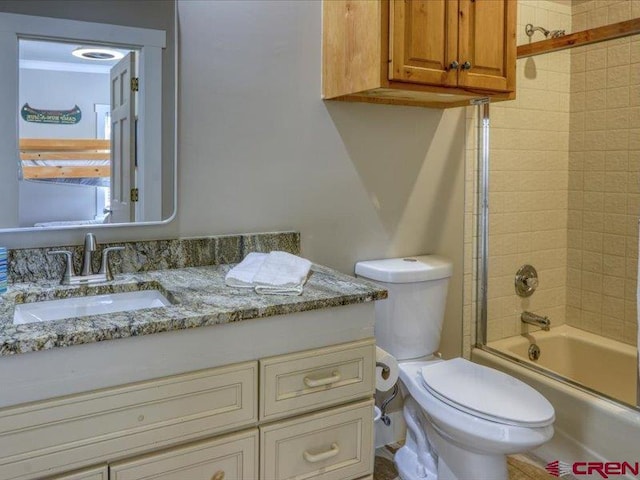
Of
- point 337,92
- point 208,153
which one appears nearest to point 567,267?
point 337,92

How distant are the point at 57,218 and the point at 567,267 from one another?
2403 mm

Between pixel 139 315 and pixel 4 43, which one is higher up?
pixel 4 43

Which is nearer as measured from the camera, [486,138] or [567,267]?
[486,138]

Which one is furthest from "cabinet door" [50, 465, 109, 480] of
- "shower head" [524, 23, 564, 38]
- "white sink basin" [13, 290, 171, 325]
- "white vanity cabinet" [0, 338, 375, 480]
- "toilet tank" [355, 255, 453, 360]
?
"shower head" [524, 23, 564, 38]

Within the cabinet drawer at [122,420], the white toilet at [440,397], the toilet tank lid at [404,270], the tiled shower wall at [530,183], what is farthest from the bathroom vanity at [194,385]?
the tiled shower wall at [530,183]

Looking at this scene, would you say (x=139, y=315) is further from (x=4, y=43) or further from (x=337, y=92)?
(x=337, y=92)

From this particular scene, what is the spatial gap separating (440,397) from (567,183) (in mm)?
1561

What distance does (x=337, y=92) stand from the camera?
195cm

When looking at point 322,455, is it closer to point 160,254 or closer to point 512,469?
point 160,254

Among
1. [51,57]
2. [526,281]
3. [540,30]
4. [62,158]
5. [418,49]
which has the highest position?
[540,30]

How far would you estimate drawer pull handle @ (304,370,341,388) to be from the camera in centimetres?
143

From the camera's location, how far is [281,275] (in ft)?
5.12

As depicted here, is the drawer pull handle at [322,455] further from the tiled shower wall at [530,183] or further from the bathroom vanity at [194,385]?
the tiled shower wall at [530,183]

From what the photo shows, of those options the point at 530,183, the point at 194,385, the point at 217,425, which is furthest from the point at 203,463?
the point at 530,183
